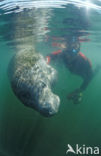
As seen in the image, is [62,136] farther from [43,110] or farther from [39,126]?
[43,110]

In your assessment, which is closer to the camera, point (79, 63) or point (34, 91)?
point (34, 91)

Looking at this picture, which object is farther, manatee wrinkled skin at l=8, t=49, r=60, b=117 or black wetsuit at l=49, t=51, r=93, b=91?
black wetsuit at l=49, t=51, r=93, b=91

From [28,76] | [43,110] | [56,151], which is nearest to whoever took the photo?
[43,110]

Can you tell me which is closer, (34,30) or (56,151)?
(56,151)

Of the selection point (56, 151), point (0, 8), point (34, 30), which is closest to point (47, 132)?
point (56, 151)

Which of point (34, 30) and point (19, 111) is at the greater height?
point (34, 30)

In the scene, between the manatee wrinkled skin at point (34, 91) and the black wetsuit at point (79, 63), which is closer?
the manatee wrinkled skin at point (34, 91)

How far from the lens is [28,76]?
5.54 m

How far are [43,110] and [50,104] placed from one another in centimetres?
28

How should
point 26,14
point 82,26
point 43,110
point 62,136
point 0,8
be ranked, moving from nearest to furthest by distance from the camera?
point 43,110
point 0,8
point 26,14
point 82,26
point 62,136

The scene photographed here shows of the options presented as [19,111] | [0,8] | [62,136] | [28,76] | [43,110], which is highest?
[0,8]

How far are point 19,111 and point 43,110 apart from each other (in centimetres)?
838

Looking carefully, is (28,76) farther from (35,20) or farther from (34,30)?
(34,30)

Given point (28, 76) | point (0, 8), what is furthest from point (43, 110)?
point (0, 8)
